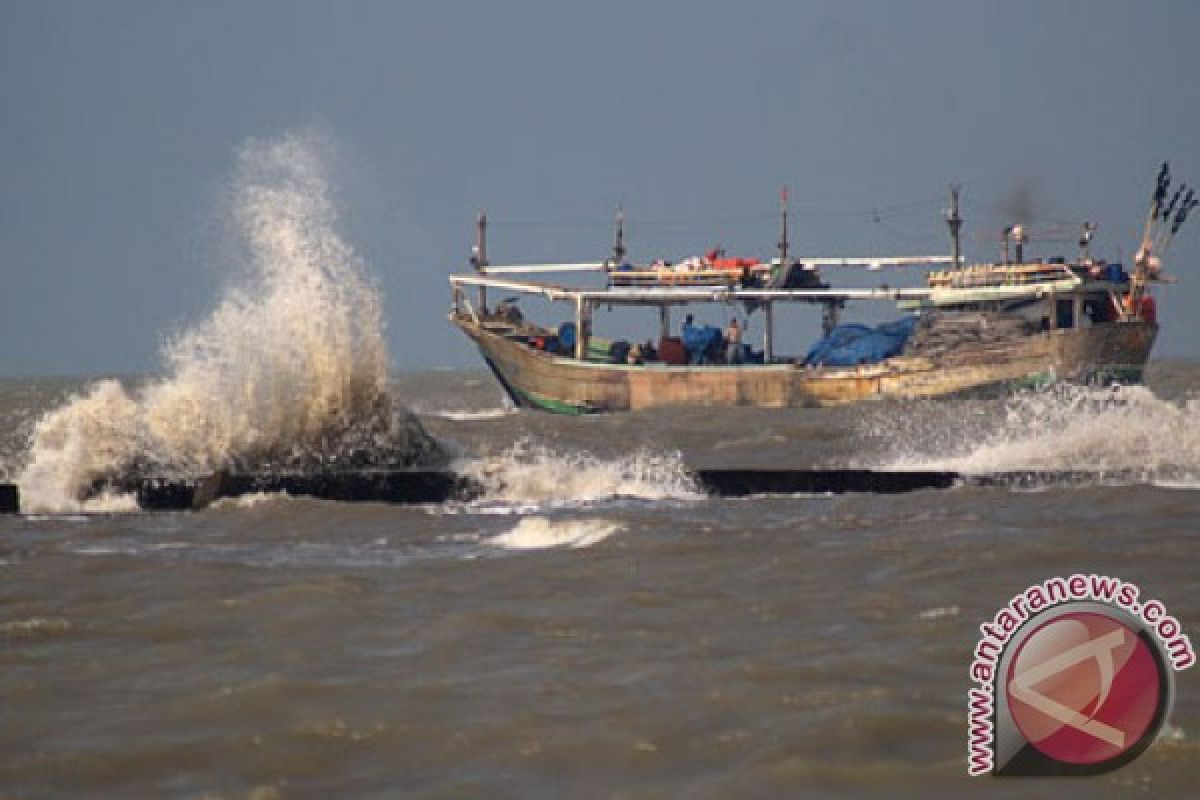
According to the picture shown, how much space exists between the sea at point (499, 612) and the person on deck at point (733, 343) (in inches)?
1236

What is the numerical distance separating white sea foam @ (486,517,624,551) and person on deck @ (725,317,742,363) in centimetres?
3801

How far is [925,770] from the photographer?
7.84 m

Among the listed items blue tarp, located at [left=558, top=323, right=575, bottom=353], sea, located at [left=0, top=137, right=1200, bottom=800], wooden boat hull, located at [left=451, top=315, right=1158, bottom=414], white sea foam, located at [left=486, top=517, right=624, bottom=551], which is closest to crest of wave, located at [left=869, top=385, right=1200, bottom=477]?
sea, located at [left=0, top=137, right=1200, bottom=800]

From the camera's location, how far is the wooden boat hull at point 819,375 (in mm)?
48844

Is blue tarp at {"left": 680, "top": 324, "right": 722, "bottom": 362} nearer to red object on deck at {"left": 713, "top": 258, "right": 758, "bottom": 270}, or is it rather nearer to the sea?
red object on deck at {"left": 713, "top": 258, "right": 758, "bottom": 270}

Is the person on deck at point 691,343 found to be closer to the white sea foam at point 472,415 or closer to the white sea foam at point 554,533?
the white sea foam at point 472,415

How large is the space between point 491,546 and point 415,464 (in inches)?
223

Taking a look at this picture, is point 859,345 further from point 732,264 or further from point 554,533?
point 554,533

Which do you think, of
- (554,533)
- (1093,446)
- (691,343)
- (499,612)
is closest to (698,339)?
(691,343)

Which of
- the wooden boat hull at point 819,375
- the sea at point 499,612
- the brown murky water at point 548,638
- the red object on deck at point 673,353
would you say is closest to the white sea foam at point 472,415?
the wooden boat hull at point 819,375

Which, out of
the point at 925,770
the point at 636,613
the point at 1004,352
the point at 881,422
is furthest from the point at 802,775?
the point at 1004,352

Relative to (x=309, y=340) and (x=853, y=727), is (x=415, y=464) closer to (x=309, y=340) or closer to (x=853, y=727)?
(x=309, y=340)

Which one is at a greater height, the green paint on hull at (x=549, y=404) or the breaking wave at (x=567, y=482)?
the green paint on hull at (x=549, y=404)

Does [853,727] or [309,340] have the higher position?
[309,340]
